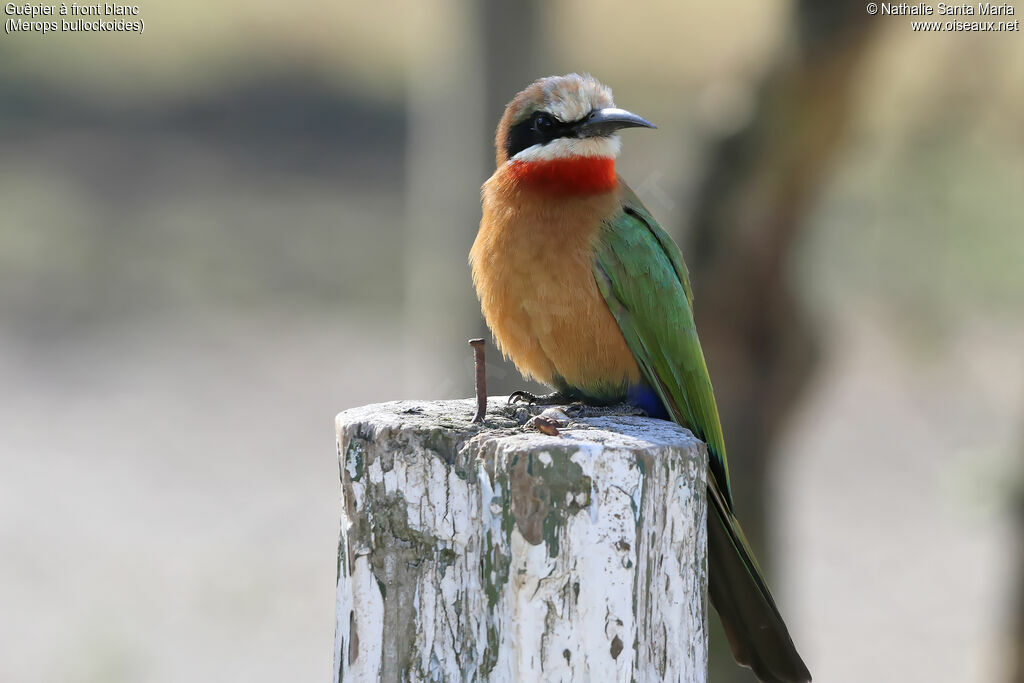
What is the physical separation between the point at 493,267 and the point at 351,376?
700 centimetres

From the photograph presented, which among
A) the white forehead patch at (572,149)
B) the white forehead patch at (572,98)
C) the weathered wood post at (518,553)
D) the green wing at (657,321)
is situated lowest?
the weathered wood post at (518,553)

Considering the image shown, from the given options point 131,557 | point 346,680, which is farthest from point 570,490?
point 131,557

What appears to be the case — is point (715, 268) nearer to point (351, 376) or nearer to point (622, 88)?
point (351, 376)

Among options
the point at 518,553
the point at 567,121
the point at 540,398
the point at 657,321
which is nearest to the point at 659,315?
the point at 657,321

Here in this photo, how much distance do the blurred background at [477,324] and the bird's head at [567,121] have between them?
106 cm

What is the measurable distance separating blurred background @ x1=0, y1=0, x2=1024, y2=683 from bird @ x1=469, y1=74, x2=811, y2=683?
3.91ft

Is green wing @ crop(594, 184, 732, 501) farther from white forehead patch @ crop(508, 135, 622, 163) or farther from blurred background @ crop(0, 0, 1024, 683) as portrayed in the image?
blurred background @ crop(0, 0, 1024, 683)

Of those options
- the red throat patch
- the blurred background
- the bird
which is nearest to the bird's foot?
the bird

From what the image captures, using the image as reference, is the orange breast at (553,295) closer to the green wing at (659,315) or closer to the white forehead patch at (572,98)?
the green wing at (659,315)

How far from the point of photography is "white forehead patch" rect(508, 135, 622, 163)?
143 inches

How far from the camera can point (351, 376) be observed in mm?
10367

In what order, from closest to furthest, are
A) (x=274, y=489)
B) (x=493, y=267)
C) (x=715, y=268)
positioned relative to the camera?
1. (x=493, y=267)
2. (x=715, y=268)
3. (x=274, y=489)

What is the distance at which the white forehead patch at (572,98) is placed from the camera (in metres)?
3.70

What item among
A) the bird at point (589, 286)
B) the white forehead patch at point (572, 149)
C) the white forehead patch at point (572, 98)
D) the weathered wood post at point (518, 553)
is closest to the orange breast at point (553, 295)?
the bird at point (589, 286)
